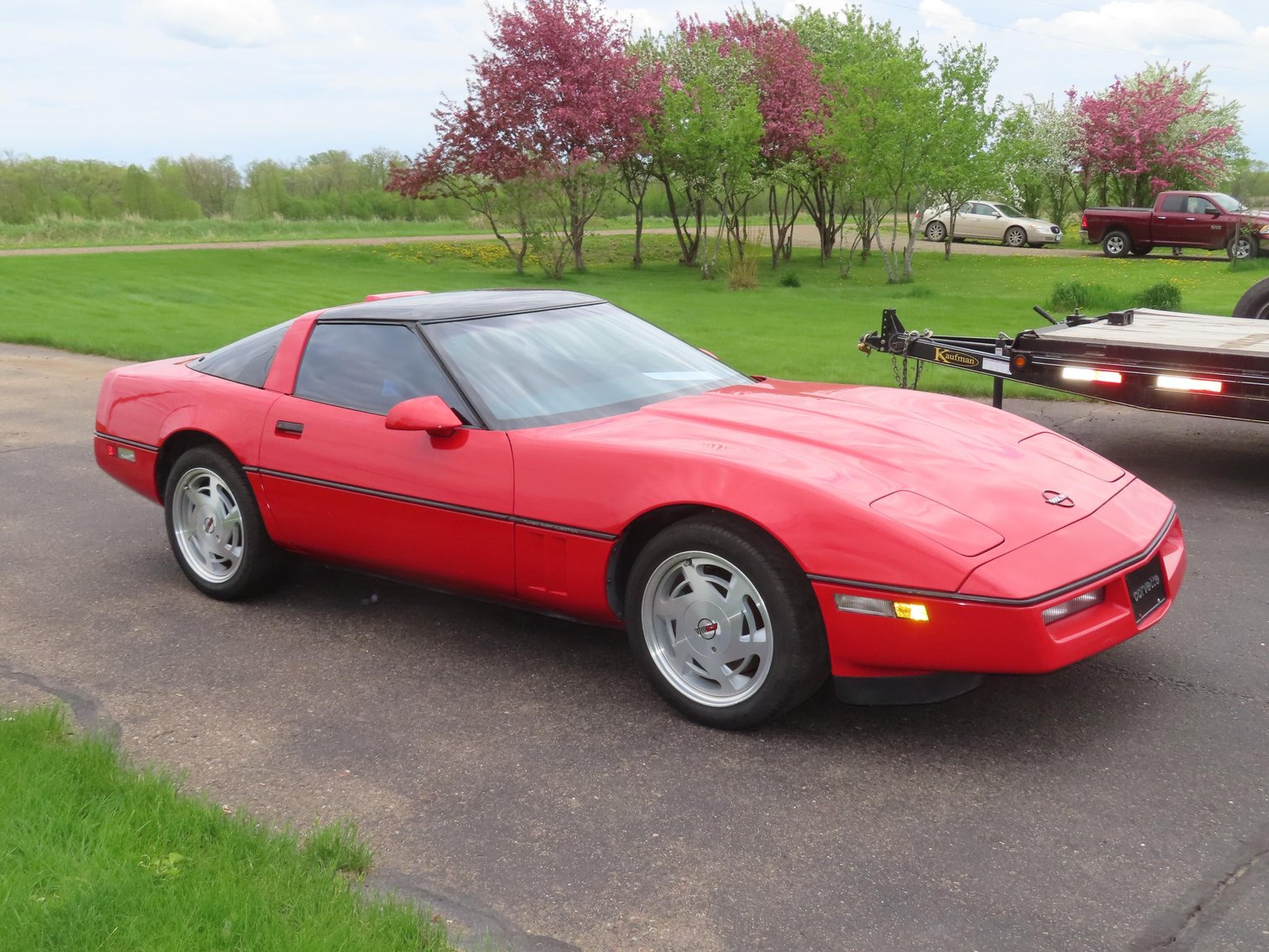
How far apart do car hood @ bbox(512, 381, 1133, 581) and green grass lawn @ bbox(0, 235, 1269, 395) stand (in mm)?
6292

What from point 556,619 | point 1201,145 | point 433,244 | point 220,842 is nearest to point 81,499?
point 556,619

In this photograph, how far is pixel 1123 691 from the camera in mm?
4023

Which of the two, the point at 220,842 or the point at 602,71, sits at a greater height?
the point at 602,71

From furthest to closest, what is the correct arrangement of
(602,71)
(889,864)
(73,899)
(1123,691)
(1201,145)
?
1. (1201,145)
2. (602,71)
3. (1123,691)
4. (889,864)
5. (73,899)

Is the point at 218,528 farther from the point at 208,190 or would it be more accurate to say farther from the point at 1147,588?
the point at 208,190

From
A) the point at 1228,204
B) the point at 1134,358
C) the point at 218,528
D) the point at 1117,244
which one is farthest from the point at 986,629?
the point at 1117,244

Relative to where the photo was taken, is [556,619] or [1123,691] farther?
[556,619]

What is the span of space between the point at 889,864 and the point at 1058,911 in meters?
0.41

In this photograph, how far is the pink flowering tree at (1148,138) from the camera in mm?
37906

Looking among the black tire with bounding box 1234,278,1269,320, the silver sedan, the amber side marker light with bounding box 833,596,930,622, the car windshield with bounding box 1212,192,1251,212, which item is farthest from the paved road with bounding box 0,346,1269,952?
the silver sedan

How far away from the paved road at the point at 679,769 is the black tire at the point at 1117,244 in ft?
92.8

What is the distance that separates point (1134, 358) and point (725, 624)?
4025 millimetres

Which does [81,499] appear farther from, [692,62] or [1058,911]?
[692,62]

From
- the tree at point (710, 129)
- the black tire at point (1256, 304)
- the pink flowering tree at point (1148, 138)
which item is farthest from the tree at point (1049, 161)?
the black tire at point (1256, 304)
